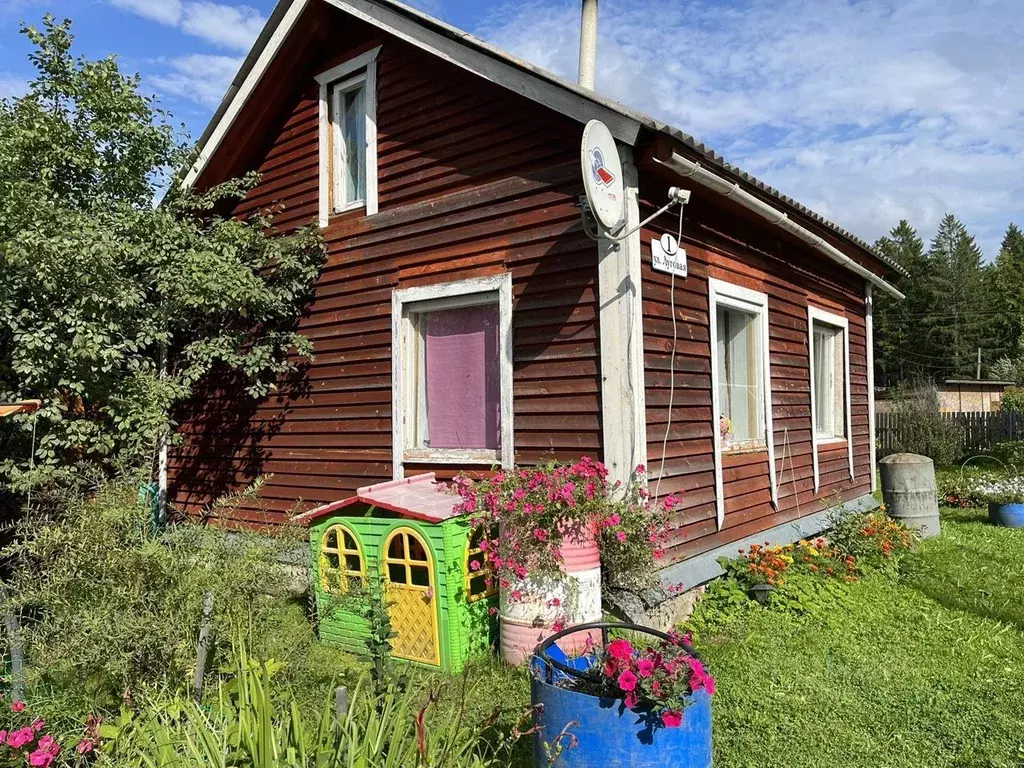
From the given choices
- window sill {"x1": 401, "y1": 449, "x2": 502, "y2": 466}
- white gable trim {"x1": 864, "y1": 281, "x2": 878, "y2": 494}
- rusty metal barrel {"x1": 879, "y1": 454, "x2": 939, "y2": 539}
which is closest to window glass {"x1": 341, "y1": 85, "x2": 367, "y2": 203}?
window sill {"x1": 401, "y1": 449, "x2": 502, "y2": 466}

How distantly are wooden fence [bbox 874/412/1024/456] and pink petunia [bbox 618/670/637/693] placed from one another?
17732 mm

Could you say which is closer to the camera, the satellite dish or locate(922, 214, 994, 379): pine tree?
the satellite dish

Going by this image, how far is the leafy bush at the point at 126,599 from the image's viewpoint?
3.45 meters

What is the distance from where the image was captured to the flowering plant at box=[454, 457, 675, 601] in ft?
16.2

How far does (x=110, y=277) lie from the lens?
6871mm

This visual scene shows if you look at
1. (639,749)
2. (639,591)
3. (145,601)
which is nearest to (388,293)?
(639,591)

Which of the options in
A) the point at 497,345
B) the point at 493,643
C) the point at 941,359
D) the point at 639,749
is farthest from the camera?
the point at 941,359

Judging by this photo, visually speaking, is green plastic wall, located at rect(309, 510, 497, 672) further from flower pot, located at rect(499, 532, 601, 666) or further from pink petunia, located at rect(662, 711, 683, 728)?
pink petunia, located at rect(662, 711, 683, 728)

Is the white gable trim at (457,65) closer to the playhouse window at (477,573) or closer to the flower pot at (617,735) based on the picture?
the playhouse window at (477,573)

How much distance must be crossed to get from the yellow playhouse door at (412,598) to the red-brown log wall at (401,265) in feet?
4.33

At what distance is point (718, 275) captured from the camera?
704cm

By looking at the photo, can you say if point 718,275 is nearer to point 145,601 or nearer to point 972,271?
point 145,601

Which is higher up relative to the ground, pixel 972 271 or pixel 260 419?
pixel 972 271

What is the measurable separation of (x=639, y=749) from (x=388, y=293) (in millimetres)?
5304
